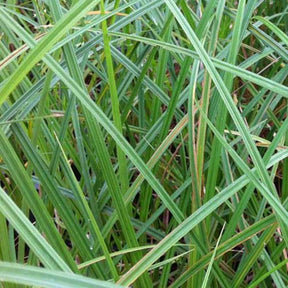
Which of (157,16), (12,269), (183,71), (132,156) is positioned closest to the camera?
(12,269)

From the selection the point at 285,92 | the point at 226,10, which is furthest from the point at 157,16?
the point at 285,92

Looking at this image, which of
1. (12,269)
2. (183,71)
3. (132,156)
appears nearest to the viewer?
(12,269)

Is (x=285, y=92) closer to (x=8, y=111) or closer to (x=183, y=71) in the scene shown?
(x=183, y=71)

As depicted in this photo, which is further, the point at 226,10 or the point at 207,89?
the point at 226,10

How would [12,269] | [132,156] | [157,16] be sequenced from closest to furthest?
1. [12,269]
2. [132,156]
3. [157,16]

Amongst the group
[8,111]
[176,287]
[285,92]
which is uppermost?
[8,111]

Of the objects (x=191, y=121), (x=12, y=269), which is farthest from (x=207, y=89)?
(x=12, y=269)

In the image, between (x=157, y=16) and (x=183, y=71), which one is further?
(x=157, y=16)

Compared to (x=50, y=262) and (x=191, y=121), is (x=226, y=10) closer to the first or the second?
(x=191, y=121)

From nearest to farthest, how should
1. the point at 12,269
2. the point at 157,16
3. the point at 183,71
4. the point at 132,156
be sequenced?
1. the point at 12,269
2. the point at 132,156
3. the point at 183,71
4. the point at 157,16

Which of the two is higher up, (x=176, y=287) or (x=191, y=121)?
(x=191, y=121)
